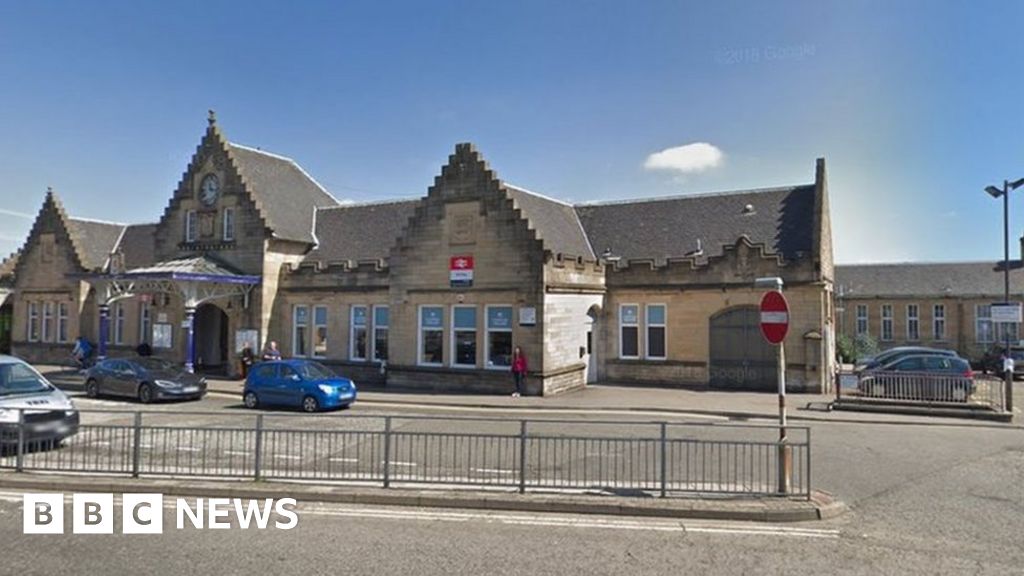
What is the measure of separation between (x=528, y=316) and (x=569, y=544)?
600 inches

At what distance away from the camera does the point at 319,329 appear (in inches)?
1084

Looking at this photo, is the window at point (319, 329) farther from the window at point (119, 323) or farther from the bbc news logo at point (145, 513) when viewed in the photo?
the bbc news logo at point (145, 513)

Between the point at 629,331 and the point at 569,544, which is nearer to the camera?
the point at 569,544

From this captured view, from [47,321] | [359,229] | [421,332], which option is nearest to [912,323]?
[421,332]

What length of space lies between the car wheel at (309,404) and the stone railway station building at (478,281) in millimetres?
6243

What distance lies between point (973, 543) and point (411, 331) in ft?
64.1

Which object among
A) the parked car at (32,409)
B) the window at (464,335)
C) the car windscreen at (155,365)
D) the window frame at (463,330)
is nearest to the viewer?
the parked car at (32,409)

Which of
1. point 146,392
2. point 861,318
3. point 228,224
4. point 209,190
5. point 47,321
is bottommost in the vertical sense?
point 146,392

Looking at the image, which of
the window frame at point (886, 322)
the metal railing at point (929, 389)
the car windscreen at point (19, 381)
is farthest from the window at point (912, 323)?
the car windscreen at point (19, 381)

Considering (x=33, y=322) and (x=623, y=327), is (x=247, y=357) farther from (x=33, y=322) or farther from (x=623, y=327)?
(x=33, y=322)

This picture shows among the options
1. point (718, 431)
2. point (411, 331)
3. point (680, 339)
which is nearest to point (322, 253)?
point (411, 331)

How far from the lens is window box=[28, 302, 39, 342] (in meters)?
36.0

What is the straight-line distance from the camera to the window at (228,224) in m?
29.1

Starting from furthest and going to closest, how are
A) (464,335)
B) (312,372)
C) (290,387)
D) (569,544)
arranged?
1. (464,335)
2. (312,372)
3. (290,387)
4. (569,544)
